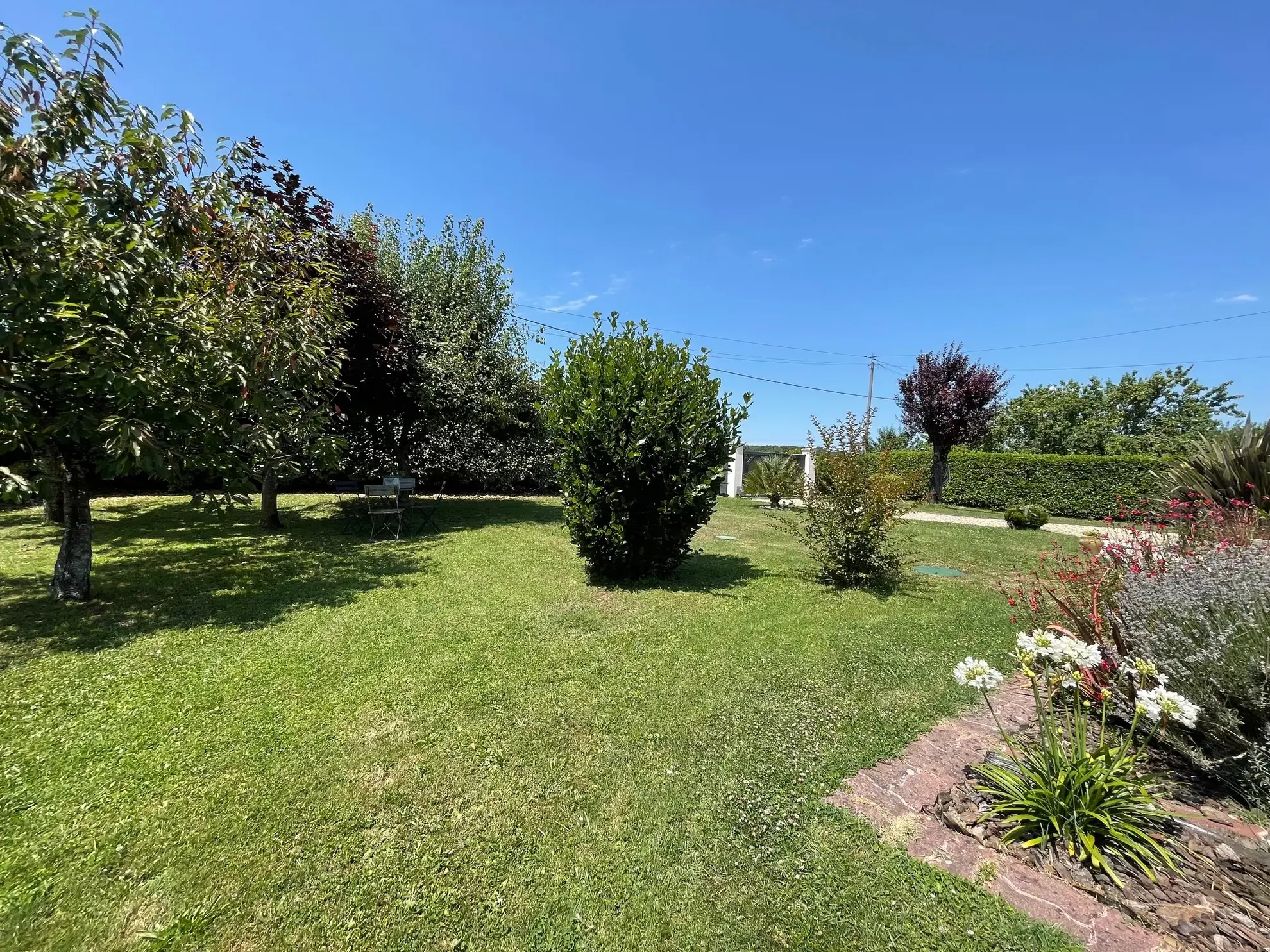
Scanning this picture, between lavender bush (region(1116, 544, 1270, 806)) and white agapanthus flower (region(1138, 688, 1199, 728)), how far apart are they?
610 millimetres

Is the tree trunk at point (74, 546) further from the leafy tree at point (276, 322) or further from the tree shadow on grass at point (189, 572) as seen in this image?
the leafy tree at point (276, 322)

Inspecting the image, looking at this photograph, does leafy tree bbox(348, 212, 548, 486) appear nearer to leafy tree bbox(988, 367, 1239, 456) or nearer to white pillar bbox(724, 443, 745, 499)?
white pillar bbox(724, 443, 745, 499)

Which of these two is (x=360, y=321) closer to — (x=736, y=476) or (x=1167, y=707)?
(x=1167, y=707)

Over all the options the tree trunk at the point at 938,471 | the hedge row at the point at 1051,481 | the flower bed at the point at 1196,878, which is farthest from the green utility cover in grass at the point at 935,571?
the tree trunk at the point at 938,471

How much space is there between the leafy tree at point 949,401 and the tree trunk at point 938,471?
0.07 ft

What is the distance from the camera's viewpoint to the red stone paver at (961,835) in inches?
65.1

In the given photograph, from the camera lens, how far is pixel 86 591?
480 centimetres

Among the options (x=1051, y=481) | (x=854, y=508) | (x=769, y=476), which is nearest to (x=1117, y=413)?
(x=1051, y=481)

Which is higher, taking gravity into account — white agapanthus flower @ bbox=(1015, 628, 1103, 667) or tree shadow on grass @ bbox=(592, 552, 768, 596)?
white agapanthus flower @ bbox=(1015, 628, 1103, 667)

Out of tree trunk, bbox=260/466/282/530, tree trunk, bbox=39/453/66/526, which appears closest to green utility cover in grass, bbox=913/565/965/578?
tree trunk, bbox=39/453/66/526

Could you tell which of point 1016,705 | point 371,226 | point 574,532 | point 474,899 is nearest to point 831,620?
point 1016,705

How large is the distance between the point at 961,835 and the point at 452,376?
1072cm

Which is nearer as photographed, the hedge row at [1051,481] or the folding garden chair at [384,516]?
the folding garden chair at [384,516]

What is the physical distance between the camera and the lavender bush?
219 cm
